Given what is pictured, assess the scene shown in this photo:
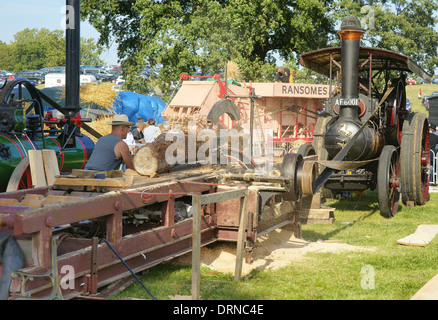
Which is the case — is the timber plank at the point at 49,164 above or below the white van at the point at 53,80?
below

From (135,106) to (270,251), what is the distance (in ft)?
39.4

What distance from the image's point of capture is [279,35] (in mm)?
22578

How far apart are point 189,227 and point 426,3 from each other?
113 feet

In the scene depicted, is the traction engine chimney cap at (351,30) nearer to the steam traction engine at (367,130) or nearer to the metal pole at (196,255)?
the steam traction engine at (367,130)

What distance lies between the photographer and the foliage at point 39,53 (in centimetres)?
6344

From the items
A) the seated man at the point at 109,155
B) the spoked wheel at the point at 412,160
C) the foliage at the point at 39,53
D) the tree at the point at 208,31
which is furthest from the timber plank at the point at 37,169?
the foliage at the point at 39,53

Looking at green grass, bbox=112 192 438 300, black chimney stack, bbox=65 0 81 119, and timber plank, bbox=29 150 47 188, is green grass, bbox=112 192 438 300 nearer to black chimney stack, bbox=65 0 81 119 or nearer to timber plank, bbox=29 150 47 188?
timber plank, bbox=29 150 47 188

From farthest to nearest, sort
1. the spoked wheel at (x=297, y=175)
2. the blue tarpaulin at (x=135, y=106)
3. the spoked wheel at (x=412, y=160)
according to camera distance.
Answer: the blue tarpaulin at (x=135, y=106) < the spoked wheel at (x=412, y=160) < the spoked wheel at (x=297, y=175)

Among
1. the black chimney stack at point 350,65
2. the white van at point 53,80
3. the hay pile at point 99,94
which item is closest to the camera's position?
the black chimney stack at point 350,65

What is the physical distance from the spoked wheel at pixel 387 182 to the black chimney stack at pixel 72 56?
558 centimetres

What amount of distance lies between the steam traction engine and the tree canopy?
31.6 ft

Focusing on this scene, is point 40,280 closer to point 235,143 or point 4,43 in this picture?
point 235,143

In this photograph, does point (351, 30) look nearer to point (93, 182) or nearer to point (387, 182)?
point (387, 182)
